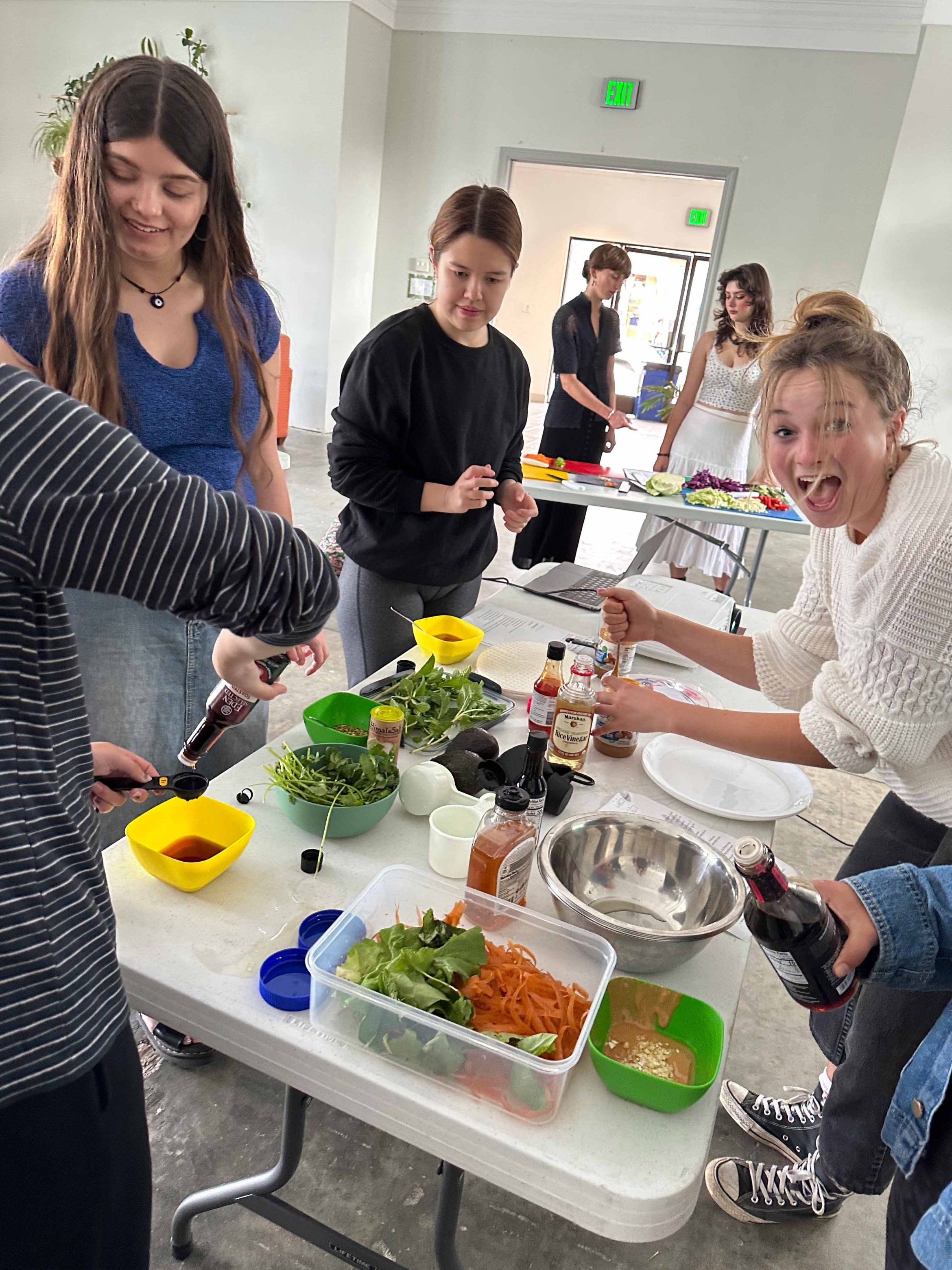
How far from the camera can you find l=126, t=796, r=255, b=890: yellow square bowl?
117 centimetres

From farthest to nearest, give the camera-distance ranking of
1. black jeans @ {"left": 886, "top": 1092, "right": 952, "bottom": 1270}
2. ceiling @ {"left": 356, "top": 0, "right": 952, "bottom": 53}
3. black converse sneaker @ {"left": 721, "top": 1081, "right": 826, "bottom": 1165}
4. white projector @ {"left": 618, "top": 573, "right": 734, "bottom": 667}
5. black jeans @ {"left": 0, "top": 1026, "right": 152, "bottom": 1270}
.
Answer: ceiling @ {"left": 356, "top": 0, "right": 952, "bottom": 53}, white projector @ {"left": 618, "top": 573, "right": 734, "bottom": 667}, black converse sneaker @ {"left": 721, "top": 1081, "right": 826, "bottom": 1165}, black jeans @ {"left": 886, "top": 1092, "right": 952, "bottom": 1270}, black jeans @ {"left": 0, "top": 1026, "right": 152, "bottom": 1270}

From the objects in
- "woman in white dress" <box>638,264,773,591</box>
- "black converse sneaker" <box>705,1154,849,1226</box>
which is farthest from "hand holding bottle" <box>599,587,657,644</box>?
"woman in white dress" <box>638,264,773,591</box>

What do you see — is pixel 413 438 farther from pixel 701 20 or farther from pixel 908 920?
pixel 701 20

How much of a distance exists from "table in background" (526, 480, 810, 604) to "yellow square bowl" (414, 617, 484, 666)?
2035 millimetres

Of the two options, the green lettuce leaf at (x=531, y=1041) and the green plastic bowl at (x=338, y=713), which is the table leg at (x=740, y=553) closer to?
the green plastic bowl at (x=338, y=713)

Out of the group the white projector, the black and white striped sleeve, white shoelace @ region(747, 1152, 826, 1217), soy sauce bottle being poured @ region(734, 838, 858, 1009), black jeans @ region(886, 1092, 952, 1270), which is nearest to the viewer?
the black and white striped sleeve

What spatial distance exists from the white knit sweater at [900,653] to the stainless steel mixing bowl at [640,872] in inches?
9.5

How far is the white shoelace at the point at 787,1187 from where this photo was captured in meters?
1.72

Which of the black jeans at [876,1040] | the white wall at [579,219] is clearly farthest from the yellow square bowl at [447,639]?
the white wall at [579,219]

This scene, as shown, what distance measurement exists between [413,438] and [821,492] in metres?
1.10

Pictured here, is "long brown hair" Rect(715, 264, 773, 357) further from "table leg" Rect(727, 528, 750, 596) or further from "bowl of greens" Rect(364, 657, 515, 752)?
"bowl of greens" Rect(364, 657, 515, 752)

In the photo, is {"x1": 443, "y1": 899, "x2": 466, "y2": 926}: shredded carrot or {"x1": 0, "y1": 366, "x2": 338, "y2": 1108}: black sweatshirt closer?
{"x1": 0, "y1": 366, "x2": 338, "y2": 1108}: black sweatshirt

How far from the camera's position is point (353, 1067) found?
Answer: 96 centimetres

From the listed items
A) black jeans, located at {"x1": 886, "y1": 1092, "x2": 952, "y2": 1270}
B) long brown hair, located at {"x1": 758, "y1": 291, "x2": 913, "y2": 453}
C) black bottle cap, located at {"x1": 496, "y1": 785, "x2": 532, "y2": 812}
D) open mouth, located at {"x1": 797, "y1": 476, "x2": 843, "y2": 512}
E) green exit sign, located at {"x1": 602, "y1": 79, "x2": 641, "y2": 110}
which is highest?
green exit sign, located at {"x1": 602, "y1": 79, "x2": 641, "y2": 110}
